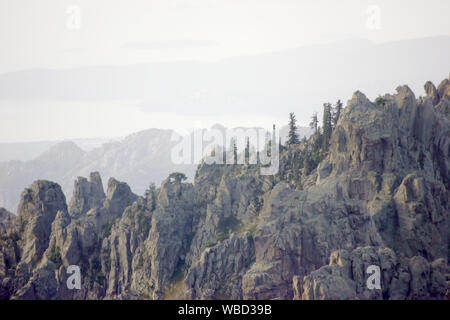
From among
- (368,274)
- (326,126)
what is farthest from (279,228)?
(326,126)

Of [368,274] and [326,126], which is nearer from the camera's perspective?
[368,274]

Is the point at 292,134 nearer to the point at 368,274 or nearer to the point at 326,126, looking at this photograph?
the point at 326,126

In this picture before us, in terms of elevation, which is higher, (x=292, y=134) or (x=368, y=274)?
(x=292, y=134)

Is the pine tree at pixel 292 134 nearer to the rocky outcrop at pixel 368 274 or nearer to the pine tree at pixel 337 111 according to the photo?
the pine tree at pixel 337 111

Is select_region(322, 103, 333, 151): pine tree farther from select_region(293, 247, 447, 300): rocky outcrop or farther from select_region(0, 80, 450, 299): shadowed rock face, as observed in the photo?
select_region(293, 247, 447, 300): rocky outcrop

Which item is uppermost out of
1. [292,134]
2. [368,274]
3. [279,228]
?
[292,134]

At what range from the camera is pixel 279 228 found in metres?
146

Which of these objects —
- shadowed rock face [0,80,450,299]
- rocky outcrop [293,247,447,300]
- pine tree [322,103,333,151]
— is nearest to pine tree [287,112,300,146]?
shadowed rock face [0,80,450,299]

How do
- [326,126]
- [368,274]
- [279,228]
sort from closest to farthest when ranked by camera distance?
[368,274]
[279,228]
[326,126]

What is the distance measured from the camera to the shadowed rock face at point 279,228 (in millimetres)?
139125

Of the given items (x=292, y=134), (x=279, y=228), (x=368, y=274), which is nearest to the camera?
(x=368, y=274)

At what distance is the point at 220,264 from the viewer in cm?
15175
